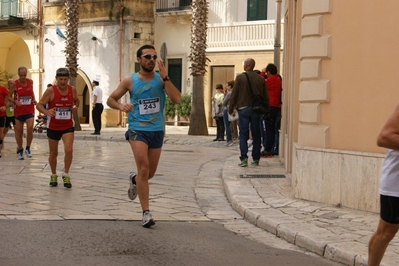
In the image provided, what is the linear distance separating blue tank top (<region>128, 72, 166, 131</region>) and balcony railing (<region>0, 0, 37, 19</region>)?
111 ft

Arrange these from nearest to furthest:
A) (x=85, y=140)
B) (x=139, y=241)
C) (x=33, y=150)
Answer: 1. (x=139, y=241)
2. (x=33, y=150)
3. (x=85, y=140)

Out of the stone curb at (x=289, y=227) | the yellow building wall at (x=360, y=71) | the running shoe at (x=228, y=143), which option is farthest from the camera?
the running shoe at (x=228, y=143)

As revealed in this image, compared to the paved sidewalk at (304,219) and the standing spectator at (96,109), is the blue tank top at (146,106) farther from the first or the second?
the standing spectator at (96,109)

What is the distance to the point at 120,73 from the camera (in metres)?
37.6

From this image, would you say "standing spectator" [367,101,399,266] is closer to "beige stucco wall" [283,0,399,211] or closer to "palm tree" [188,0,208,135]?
"beige stucco wall" [283,0,399,211]

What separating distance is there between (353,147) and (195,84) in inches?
749

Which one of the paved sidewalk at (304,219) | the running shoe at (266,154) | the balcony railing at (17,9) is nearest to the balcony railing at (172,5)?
the balcony railing at (17,9)

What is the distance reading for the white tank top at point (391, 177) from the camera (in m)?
5.68

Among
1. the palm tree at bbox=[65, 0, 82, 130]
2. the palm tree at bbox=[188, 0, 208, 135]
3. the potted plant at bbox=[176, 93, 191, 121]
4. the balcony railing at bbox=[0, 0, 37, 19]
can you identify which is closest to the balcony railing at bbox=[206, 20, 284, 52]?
the potted plant at bbox=[176, 93, 191, 121]

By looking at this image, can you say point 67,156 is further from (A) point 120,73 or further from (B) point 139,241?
(A) point 120,73

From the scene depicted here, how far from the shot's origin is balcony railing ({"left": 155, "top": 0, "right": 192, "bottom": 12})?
3695 centimetres

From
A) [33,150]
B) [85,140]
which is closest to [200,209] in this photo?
[33,150]

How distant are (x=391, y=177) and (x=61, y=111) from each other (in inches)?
293

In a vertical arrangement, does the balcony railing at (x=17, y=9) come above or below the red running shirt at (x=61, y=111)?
above
